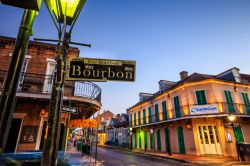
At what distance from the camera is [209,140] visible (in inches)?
588

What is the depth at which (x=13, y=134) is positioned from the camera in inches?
316

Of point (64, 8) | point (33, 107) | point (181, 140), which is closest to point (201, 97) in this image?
point (181, 140)

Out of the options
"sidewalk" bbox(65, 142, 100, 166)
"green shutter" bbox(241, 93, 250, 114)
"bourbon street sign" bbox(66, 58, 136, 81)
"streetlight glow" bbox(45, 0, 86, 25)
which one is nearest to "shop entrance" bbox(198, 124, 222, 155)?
"green shutter" bbox(241, 93, 250, 114)

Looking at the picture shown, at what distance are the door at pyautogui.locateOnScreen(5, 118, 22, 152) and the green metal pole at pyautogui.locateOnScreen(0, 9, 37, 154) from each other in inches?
337

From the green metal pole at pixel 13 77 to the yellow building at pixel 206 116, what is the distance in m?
15.4

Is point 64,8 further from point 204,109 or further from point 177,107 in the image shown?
point 177,107

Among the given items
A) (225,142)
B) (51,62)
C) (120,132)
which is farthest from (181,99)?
(120,132)

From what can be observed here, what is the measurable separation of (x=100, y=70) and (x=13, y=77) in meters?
1.37

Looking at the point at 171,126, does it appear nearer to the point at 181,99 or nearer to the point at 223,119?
the point at 181,99

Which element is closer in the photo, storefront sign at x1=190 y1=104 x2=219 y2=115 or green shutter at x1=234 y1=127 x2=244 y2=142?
storefront sign at x1=190 y1=104 x2=219 y2=115

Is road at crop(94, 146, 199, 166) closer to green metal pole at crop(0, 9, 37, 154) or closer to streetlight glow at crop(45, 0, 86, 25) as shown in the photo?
streetlight glow at crop(45, 0, 86, 25)

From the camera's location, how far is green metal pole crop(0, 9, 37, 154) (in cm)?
113

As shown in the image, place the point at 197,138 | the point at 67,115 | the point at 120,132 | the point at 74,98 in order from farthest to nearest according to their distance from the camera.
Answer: the point at 120,132
the point at 197,138
the point at 67,115
the point at 74,98

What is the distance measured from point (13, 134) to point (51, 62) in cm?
457
